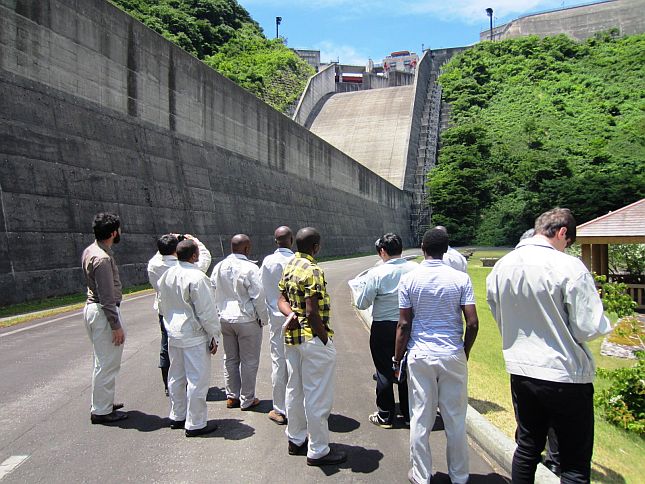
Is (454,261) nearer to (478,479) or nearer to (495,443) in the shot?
(495,443)

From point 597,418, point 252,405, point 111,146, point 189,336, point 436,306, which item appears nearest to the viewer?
point 436,306

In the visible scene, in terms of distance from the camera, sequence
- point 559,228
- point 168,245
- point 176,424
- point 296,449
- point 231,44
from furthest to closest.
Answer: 1. point 231,44
2. point 168,245
3. point 176,424
4. point 296,449
5. point 559,228

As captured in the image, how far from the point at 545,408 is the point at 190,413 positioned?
308 cm

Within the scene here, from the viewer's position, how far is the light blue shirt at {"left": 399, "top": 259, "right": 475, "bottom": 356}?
151 inches

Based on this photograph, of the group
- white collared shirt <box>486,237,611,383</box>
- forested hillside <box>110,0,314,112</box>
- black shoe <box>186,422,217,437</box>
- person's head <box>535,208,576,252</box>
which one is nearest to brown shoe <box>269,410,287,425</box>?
black shoe <box>186,422,217,437</box>

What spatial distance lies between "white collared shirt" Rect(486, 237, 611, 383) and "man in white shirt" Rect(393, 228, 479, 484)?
50cm

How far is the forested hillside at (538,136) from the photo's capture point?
45.1 metres

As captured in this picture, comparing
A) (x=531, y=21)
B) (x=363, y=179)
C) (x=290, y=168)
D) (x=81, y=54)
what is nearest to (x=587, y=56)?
(x=531, y=21)

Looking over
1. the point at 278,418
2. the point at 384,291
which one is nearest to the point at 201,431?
the point at 278,418

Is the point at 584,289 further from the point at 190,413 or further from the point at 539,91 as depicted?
the point at 539,91

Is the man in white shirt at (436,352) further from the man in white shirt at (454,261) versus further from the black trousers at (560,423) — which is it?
the man in white shirt at (454,261)

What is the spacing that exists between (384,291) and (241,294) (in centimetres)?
154

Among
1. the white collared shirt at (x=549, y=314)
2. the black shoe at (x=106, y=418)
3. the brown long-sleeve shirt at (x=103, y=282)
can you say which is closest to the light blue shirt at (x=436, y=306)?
the white collared shirt at (x=549, y=314)

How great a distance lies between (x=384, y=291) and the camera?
16.7ft
